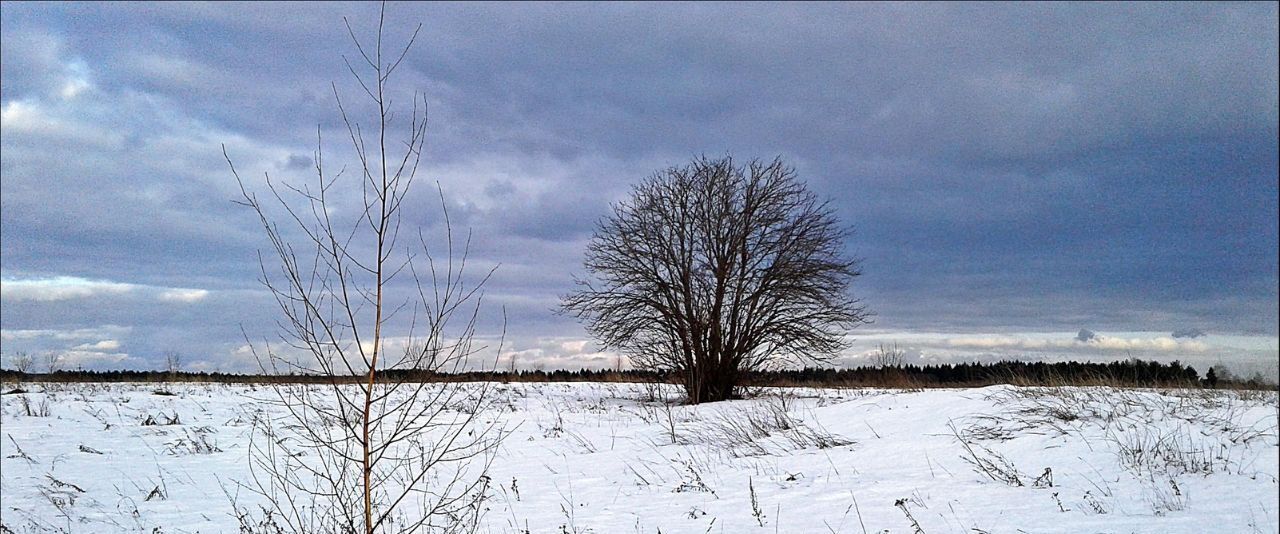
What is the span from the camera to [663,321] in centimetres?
1972

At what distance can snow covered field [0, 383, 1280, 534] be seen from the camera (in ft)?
19.2

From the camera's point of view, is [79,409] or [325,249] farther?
[79,409]

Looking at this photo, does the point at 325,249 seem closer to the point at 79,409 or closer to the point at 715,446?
the point at 715,446

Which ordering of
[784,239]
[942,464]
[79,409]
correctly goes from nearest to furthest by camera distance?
1. [942,464]
2. [79,409]
3. [784,239]

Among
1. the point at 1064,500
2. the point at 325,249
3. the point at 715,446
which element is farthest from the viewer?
the point at 715,446

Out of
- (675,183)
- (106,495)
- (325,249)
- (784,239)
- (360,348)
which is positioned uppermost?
(675,183)

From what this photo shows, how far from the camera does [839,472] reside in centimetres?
768

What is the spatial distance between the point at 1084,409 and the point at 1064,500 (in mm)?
3281

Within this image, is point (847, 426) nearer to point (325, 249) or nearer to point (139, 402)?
point (325, 249)

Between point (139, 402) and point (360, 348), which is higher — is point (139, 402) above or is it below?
below

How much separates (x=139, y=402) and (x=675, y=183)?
13310 millimetres

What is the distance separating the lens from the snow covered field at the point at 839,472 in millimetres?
5844

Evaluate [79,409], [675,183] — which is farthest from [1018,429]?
[79,409]

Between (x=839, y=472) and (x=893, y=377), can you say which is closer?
(x=839, y=472)
